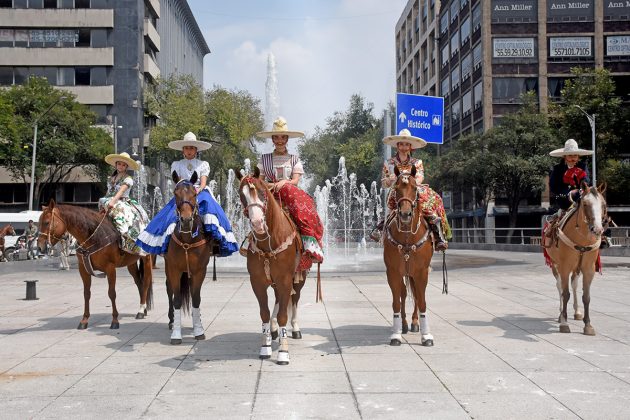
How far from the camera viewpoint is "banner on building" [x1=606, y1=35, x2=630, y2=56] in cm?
5469

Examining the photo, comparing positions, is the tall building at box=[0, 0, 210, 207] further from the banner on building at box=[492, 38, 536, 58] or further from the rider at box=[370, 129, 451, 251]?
the rider at box=[370, 129, 451, 251]

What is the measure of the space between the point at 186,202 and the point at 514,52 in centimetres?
5203

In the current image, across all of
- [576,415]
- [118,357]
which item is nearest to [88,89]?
[118,357]

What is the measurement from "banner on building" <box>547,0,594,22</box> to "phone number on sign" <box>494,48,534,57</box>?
11.5ft

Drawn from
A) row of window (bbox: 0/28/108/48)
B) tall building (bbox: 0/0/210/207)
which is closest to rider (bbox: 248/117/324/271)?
tall building (bbox: 0/0/210/207)

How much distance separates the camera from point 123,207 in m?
11.0

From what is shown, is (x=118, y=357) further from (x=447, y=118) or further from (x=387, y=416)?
(x=447, y=118)

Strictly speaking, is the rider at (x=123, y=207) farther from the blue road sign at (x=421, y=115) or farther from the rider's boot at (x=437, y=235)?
the blue road sign at (x=421, y=115)

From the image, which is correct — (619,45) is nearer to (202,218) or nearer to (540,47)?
(540,47)

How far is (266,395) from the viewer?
244 inches

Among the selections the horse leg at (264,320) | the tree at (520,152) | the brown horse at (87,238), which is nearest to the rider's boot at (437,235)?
the horse leg at (264,320)

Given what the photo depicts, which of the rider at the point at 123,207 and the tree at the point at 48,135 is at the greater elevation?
the tree at the point at 48,135

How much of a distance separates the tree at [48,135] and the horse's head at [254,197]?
140 ft

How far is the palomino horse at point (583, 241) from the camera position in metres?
9.42
